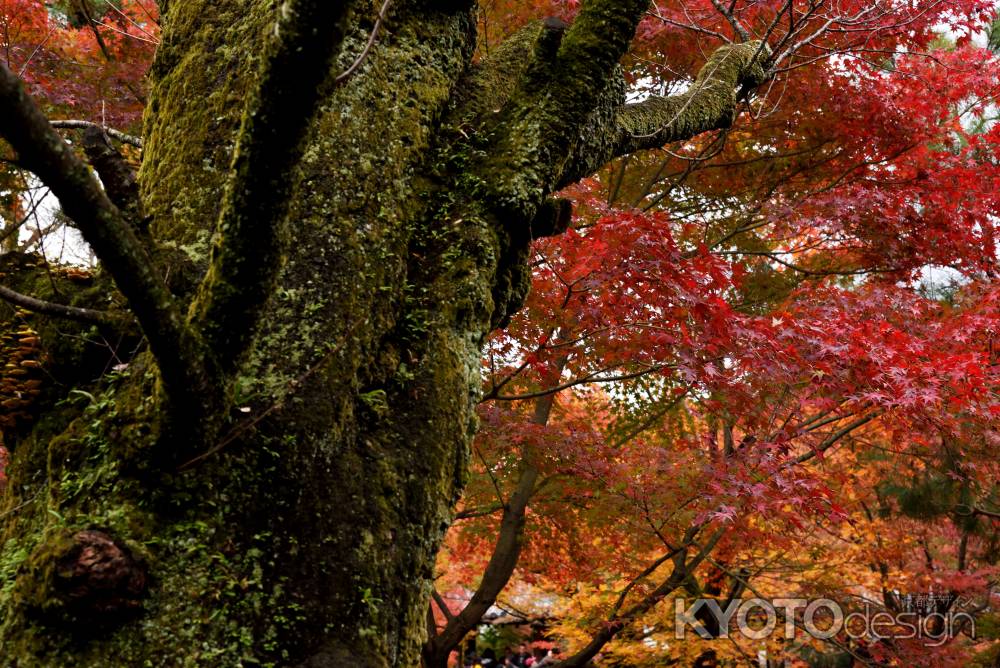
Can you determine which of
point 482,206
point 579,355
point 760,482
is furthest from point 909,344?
point 482,206

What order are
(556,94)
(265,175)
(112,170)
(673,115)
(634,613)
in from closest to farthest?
(265,175) < (112,170) < (556,94) < (673,115) < (634,613)

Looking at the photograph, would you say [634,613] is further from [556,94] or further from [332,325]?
[332,325]

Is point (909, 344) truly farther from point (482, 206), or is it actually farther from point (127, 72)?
point (127, 72)

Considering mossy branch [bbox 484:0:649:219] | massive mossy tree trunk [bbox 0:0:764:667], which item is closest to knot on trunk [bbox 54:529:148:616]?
massive mossy tree trunk [bbox 0:0:764:667]

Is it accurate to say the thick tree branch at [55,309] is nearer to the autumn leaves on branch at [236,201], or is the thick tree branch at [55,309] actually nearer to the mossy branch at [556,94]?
the autumn leaves on branch at [236,201]

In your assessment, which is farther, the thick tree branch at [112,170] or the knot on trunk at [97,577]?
the thick tree branch at [112,170]

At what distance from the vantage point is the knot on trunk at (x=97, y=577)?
132 cm

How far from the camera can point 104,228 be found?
112 cm

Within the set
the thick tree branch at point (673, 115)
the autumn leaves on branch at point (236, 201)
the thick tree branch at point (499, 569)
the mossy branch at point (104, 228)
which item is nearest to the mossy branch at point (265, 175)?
the autumn leaves on branch at point (236, 201)

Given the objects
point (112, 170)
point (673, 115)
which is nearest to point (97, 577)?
point (112, 170)

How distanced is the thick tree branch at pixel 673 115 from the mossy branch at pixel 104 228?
161 centimetres

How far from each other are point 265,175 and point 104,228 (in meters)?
0.29

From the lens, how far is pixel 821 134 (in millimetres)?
5750

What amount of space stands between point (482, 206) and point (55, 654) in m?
1.51
